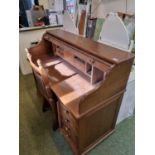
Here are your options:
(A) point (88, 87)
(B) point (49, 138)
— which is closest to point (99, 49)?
(A) point (88, 87)

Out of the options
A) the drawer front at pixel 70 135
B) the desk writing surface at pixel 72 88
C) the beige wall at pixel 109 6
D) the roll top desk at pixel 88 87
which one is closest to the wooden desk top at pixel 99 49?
the roll top desk at pixel 88 87

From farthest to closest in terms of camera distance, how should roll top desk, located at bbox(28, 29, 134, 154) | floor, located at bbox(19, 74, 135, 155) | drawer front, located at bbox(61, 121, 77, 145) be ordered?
floor, located at bbox(19, 74, 135, 155) → drawer front, located at bbox(61, 121, 77, 145) → roll top desk, located at bbox(28, 29, 134, 154)

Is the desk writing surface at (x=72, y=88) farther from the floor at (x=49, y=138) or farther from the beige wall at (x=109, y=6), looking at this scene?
the beige wall at (x=109, y=6)

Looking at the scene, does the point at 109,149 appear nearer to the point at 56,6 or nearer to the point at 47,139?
the point at 47,139

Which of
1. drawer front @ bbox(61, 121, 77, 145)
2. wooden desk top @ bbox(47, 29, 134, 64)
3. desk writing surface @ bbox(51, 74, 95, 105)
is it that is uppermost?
wooden desk top @ bbox(47, 29, 134, 64)

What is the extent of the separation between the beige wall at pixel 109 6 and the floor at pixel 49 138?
4.28ft

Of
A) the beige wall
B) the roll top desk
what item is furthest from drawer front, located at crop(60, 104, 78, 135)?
the beige wall

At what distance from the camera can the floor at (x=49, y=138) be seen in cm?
152

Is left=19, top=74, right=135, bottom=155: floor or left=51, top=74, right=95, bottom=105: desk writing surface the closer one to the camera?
left=51, top=74, right=95, bottom=105: desk writing surface

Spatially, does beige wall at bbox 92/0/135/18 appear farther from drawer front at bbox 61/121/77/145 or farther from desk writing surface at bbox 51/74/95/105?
drawer front at bbox 61/121/77/145

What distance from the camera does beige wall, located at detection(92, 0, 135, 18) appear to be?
1.40 m

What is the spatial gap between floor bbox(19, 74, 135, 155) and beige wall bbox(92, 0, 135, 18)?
1.30 m
